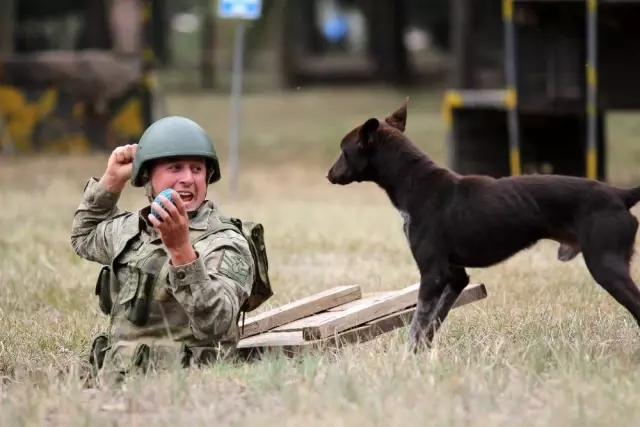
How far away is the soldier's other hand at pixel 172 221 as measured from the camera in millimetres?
5223

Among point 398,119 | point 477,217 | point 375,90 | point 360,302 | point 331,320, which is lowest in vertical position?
point 375,90

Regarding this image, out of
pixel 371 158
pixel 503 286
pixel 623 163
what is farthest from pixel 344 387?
pixel 623 163

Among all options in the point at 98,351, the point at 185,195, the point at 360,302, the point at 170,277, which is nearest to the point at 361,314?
the point at 360,302

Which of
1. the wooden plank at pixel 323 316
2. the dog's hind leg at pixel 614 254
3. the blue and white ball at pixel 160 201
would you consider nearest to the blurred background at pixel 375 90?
the wooden plank at pixel 323 316

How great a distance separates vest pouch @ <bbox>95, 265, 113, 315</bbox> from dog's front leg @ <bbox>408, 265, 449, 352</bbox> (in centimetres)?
143

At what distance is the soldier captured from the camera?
5.63 metres

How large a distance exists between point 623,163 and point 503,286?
12.2 meters

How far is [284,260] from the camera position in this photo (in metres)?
10.3

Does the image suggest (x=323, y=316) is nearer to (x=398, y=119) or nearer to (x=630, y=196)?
(x=398, y=119)

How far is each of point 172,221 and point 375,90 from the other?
92.4 ft

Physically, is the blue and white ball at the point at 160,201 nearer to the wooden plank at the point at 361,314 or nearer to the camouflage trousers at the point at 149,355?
the camouflage trousers at the point at 149,355

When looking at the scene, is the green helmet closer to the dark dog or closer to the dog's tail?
the dark dog

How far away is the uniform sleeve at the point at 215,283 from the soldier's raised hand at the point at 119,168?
0.63m

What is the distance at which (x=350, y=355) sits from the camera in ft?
18.6
